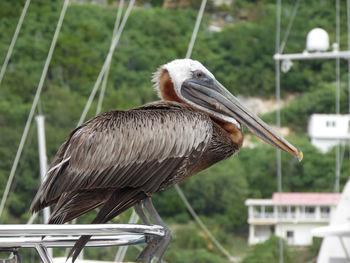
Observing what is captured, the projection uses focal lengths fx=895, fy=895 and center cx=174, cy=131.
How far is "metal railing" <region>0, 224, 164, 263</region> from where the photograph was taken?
1.87 metres

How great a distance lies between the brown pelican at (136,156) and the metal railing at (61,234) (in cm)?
24

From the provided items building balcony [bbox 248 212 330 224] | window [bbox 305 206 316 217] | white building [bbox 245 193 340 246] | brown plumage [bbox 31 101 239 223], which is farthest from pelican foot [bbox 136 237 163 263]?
window [bbox 305 206 316 217]

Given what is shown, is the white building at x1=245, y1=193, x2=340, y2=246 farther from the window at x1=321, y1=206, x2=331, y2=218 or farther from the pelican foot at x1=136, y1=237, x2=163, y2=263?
the pelican foot at x1=136, y1=237, x2=163, y2=263

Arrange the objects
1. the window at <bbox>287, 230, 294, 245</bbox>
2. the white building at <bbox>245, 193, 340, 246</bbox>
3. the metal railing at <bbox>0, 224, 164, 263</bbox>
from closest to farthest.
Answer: the metal railing at <bbox>0, 224, 164, 263</bbox> → the white building at <bbox>245, 193, 340, 246</bbox> → the window at <bbox>287, 230, 294, 245</bbox>

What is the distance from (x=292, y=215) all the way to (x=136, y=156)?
2526 cm

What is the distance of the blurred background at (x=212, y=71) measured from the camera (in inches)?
952

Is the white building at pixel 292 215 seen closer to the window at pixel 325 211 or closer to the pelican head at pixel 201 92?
the window at pixel 325 211

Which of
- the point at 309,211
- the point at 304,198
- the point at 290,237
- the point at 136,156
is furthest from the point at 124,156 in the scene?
the point at 309,211

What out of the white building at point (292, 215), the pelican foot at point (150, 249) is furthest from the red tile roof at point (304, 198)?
the pelican foot at point (150, 249)

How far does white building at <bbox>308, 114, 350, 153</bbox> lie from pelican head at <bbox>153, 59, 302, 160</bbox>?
2493 centimetres

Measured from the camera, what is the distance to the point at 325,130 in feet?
90.0

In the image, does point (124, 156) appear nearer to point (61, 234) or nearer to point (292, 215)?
point (61, 234)

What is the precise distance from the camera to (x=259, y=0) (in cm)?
3409

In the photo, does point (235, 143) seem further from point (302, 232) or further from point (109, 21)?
point (109, 21)
